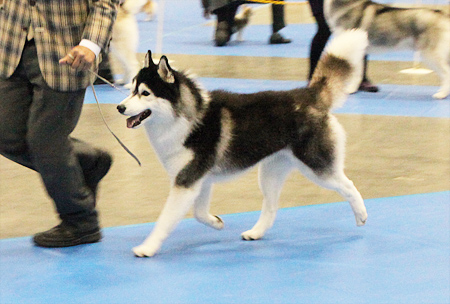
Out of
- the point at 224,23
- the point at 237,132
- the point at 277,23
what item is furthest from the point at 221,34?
the point at 237,132

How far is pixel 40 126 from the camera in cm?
304

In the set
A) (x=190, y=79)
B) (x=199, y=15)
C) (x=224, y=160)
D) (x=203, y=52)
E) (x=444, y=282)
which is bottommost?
(x=199, y=15)

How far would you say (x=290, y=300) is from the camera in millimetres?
2750

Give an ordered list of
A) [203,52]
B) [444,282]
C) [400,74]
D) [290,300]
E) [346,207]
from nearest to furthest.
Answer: [290,300] < [444,282] < [346,207] < [400,74] < [203,52]

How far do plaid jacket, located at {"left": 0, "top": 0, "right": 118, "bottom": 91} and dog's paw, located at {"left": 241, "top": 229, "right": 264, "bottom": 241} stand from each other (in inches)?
45.9

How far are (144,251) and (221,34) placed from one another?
7.21 meters

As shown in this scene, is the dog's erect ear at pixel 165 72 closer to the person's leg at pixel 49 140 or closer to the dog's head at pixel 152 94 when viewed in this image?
the dog's head at pixel 152 94

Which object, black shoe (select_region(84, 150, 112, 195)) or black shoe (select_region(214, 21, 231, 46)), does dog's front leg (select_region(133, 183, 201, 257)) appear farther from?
black shoe (select_region(214, 21, 231, 46))

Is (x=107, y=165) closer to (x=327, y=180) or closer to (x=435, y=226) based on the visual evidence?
(x=327, y=180)

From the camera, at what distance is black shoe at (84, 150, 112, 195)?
138 inches

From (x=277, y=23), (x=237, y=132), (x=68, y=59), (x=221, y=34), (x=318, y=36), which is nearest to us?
(x=68, y=59)

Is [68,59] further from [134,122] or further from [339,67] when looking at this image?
[339,67]

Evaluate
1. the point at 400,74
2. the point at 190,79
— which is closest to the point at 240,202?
the point at 190,79

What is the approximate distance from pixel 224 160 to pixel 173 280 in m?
0.65
